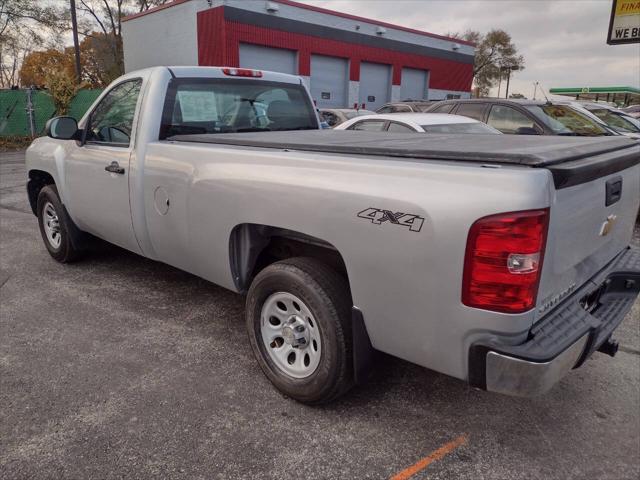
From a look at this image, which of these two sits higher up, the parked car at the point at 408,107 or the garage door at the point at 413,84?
the garage door at the point at 413,84

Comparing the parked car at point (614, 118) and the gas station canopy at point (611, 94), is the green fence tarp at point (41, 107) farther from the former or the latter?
the gas station canopy at point (611, 94)

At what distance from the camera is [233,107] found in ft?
13.9

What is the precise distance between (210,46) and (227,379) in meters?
24.4

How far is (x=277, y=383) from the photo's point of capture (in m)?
2.90

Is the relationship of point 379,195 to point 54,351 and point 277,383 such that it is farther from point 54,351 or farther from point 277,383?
point 54,351

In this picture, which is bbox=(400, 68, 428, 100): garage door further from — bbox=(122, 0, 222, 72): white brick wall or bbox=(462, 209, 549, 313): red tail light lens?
bbox=(462, 209, 549, 313): red tail light lens

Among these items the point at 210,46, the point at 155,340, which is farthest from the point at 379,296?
the point at 210,46

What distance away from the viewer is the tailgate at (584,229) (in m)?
2.05

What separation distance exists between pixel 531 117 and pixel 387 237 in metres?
6.74

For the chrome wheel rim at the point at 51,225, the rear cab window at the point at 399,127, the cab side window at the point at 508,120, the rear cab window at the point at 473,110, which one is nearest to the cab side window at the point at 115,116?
the chrome wheel rim at the point at 51,225

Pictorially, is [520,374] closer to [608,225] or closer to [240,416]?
[608,225]

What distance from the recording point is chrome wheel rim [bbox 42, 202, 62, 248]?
512 cm

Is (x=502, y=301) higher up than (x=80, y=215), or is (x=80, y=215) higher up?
(x=502, y=301)

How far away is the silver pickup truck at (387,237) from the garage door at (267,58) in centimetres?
2304
